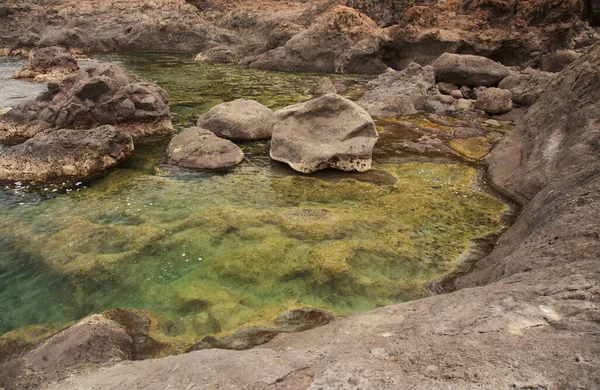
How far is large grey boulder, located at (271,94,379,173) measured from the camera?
12.9m

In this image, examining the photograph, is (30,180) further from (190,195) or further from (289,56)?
(289,56)

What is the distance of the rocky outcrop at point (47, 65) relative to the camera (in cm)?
2961

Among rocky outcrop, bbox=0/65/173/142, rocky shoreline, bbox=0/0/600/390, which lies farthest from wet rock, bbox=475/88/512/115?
rocky outcrop, bbox=0/65/173/142

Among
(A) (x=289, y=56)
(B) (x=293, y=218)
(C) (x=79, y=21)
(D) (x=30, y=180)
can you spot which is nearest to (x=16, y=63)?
(C) (x=79, y=21)

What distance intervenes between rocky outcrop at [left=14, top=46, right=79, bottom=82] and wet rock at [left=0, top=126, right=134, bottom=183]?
65.5 ft

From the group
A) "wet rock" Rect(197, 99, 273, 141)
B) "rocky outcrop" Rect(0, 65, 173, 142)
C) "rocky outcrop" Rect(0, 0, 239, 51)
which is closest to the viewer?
"rocky outcrop" Rect(0, 65, 173, 142)

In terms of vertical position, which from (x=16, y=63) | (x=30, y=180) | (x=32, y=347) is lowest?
(x=16, y=63)

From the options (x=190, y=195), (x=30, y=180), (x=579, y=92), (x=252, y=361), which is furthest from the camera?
(x=30, y=180)

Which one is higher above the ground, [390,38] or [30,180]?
[390,38]

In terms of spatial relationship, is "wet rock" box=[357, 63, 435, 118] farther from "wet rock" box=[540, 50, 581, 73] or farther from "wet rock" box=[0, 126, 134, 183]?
"wet rock" box=[0, 126, 134, 183]

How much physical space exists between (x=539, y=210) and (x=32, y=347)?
30.9 feet

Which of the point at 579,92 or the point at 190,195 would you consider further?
the point at 190,195

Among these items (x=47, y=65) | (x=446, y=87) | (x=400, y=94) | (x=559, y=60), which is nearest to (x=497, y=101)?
(x=400, y=94)

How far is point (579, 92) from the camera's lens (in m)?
10.7
